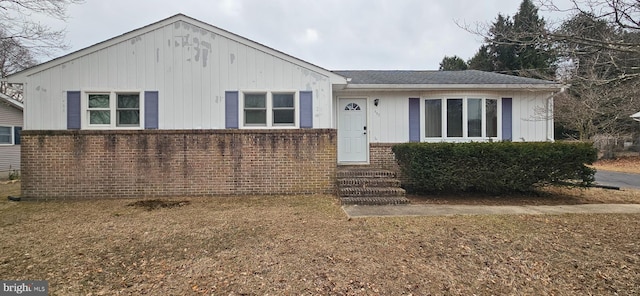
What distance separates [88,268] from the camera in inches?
145

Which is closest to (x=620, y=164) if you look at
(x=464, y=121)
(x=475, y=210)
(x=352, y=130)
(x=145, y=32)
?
(x=464, y=121)

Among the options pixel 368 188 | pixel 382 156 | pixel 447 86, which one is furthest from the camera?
pixel 382 156

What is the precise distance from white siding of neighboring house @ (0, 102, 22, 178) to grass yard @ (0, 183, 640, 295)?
13.3 metres

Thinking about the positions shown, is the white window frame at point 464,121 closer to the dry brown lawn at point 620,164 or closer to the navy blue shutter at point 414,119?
the navy blue shutter at point 414,119

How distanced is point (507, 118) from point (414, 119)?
2991 millimetres

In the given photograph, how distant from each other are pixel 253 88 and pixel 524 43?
247 inches

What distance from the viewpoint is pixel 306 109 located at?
843 cm

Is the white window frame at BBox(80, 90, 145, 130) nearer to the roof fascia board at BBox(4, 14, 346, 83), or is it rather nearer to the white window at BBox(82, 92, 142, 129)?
the white window at BBox(82, 92, 142, 129)

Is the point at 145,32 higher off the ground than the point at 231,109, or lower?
higher

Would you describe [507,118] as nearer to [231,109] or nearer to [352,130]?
[352,130]

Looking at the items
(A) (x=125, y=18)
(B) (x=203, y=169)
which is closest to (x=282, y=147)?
(B) (x=203, y=169)

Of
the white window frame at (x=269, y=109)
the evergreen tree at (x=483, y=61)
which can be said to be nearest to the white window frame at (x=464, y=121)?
the white window frame at (x=269, y=109)

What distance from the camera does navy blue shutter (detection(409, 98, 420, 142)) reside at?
31.5ft

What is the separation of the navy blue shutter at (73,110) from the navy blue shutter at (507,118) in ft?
40.8
